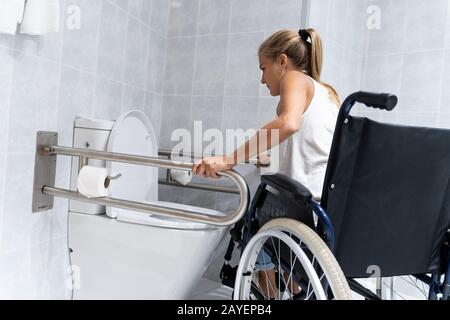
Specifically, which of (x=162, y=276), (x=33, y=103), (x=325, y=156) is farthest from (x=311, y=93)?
(x=33, y=103)

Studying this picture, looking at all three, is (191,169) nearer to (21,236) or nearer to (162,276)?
(162,276)

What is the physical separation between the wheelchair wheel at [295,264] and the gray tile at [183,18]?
4.12ft

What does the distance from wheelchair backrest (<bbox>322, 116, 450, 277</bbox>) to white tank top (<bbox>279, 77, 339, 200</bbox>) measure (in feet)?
0.99

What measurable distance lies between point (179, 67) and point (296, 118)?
1.10 m

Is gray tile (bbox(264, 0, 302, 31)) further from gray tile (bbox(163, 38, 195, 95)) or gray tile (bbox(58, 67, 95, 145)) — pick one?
gray tile (bbox(58, 67, 95, 145))

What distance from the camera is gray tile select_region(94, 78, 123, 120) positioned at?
1.65 m

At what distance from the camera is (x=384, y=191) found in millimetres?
927

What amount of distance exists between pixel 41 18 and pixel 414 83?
5.53 feet

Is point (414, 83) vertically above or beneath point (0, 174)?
above

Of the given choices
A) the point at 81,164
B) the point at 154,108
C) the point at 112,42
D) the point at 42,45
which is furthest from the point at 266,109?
the point at 42,45

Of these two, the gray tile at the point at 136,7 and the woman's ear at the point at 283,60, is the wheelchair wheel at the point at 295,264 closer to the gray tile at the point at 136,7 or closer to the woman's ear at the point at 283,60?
the woman's ear at the point at 283,60

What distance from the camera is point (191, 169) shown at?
1137mm

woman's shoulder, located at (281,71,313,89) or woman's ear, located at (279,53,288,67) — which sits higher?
woman's ear, located at (279,53,288,67)

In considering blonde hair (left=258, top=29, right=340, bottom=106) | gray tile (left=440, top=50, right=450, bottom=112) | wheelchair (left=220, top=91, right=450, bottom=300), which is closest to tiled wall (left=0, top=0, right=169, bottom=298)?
blonde hair (left=258, top=29, right=340, bottom=106)
